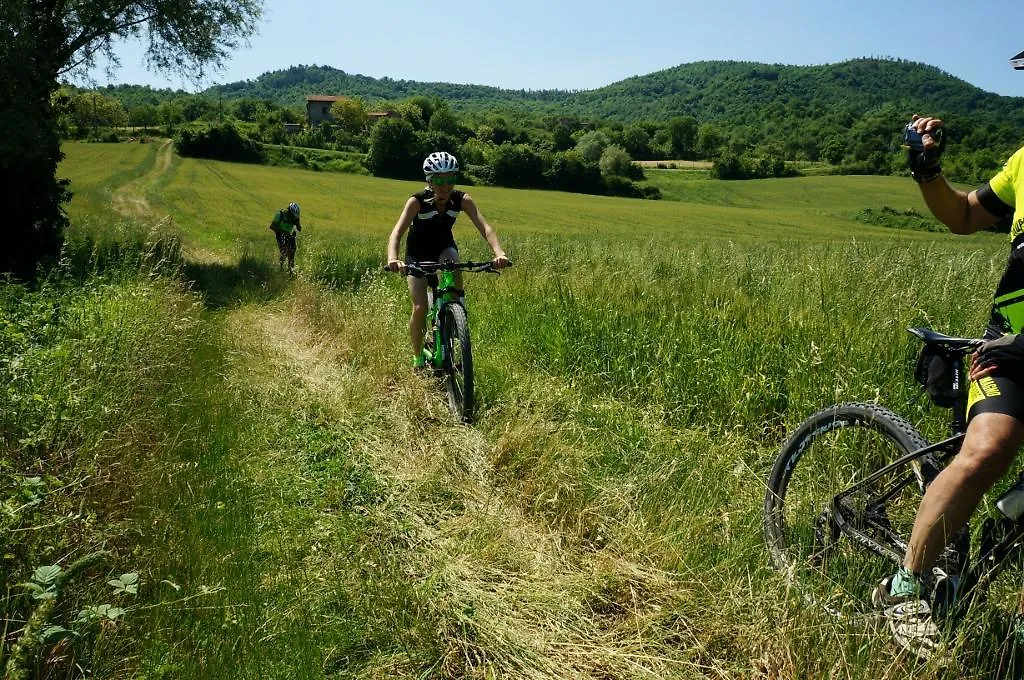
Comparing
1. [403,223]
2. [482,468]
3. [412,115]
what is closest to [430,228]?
[403,223]

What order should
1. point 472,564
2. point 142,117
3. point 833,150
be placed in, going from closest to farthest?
point 472,564 → point 833,150 → point 142,117

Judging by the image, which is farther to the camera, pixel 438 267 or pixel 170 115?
pixel 170 115

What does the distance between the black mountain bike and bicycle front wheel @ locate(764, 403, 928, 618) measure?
110 inches

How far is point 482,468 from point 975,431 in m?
2.85

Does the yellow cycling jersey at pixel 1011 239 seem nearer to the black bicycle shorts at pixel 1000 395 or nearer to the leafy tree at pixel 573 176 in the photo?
the black bicycle shorts at pixel 1000 395

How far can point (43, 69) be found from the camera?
13.8 meters

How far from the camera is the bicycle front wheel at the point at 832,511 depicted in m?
2.79

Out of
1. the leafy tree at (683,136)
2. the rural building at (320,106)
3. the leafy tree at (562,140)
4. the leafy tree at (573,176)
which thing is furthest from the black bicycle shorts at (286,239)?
the rural building at (320,106)

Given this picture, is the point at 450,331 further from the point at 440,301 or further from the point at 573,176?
the point at 573,176

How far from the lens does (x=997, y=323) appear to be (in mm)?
2541

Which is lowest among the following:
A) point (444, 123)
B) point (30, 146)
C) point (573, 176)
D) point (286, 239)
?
point (286, 239)

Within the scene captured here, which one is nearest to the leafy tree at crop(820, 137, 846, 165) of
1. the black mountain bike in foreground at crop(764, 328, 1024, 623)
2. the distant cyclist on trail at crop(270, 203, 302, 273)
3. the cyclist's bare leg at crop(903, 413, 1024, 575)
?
the distant cyclist on trail at crop(270, 203, 302, 273)

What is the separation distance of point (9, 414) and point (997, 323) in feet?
15.3

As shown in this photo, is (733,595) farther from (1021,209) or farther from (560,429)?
(560,429)
